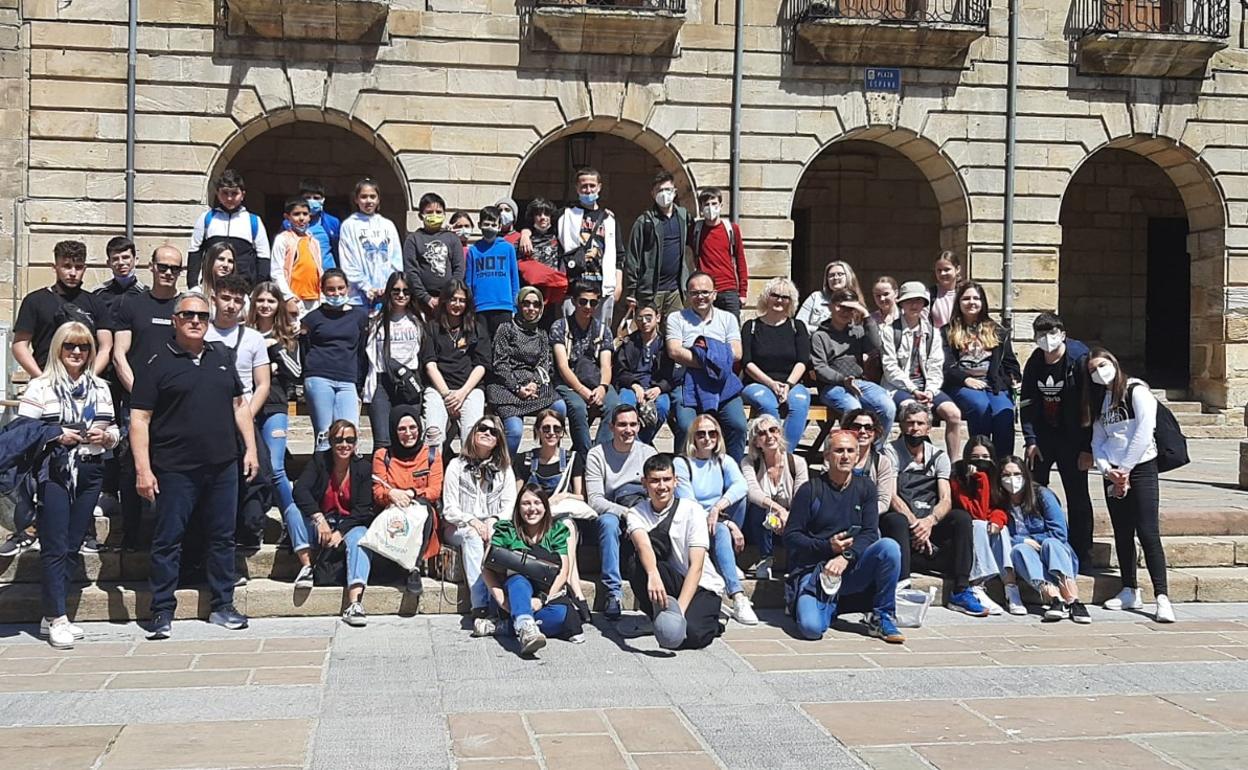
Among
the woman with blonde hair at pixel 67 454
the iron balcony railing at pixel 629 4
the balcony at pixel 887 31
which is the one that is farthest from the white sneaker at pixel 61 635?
the balcony at pixel 887 31

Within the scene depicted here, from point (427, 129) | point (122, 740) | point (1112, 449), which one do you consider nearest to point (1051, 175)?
point (427, 129)

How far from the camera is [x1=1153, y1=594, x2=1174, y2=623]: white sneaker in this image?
25.7ft

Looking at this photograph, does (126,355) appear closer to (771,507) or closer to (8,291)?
(771,507)

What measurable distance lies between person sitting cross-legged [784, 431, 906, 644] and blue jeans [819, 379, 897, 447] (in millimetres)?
1507

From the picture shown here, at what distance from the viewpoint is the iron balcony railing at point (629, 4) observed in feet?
48.8

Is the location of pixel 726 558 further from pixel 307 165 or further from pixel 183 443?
pixel 307 165

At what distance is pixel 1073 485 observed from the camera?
854 cm

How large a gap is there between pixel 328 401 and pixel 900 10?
10.6m

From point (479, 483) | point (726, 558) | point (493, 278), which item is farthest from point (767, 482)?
point (493, 278)

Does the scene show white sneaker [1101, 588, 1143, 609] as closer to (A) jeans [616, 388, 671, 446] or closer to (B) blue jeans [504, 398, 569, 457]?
(A) jeans [616, 388, 671, 446]

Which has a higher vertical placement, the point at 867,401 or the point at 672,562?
the point at 867,401

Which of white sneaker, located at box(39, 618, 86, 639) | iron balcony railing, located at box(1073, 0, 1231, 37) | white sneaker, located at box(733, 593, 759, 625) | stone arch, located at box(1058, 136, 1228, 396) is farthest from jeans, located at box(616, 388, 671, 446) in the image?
stone arch, located at box(1058, 136, 1228, 396)

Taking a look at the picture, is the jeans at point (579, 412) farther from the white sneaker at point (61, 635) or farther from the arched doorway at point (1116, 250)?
the arched doorway at point (1116, 250)

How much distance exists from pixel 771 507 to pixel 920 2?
33.0ft
